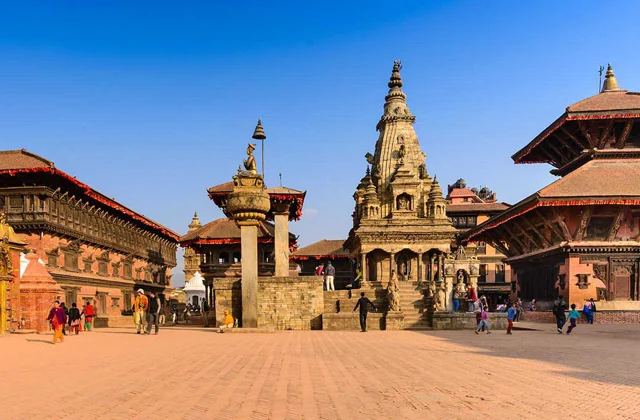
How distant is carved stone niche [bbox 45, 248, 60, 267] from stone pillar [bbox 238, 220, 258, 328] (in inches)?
576

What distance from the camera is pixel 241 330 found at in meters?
20.5

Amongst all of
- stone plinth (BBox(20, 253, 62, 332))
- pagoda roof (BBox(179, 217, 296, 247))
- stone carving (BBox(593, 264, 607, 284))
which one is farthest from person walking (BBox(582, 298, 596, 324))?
stone plinth (BBox(20, 253, 62, 332))

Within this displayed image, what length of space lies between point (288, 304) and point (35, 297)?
10.5m

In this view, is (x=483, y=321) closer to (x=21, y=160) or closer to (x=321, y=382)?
(x=321, y=382)

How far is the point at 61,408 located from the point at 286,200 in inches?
846

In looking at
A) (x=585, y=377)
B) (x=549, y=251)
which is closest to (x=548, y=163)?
(x=549, y=251)

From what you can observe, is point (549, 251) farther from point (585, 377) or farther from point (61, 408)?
point (61, 408)

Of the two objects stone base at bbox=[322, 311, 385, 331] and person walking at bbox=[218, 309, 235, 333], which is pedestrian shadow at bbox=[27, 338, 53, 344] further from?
stone base at bbox=[322, 311, 385, 331]

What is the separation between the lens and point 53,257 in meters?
29.8

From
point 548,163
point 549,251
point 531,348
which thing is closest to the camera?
point 531,348

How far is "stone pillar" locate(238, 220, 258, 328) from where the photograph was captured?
67.7ft

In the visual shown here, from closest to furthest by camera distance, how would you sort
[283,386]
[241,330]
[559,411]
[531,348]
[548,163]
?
[559,411]
[283,386]
[531,348]
[241,330]
[548,163]

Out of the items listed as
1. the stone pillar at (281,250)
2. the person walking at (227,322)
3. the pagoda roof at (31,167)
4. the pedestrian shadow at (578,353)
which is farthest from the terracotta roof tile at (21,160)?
the pedestrian shadow at (578,353)

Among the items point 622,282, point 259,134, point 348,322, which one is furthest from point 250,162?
point 622,282
